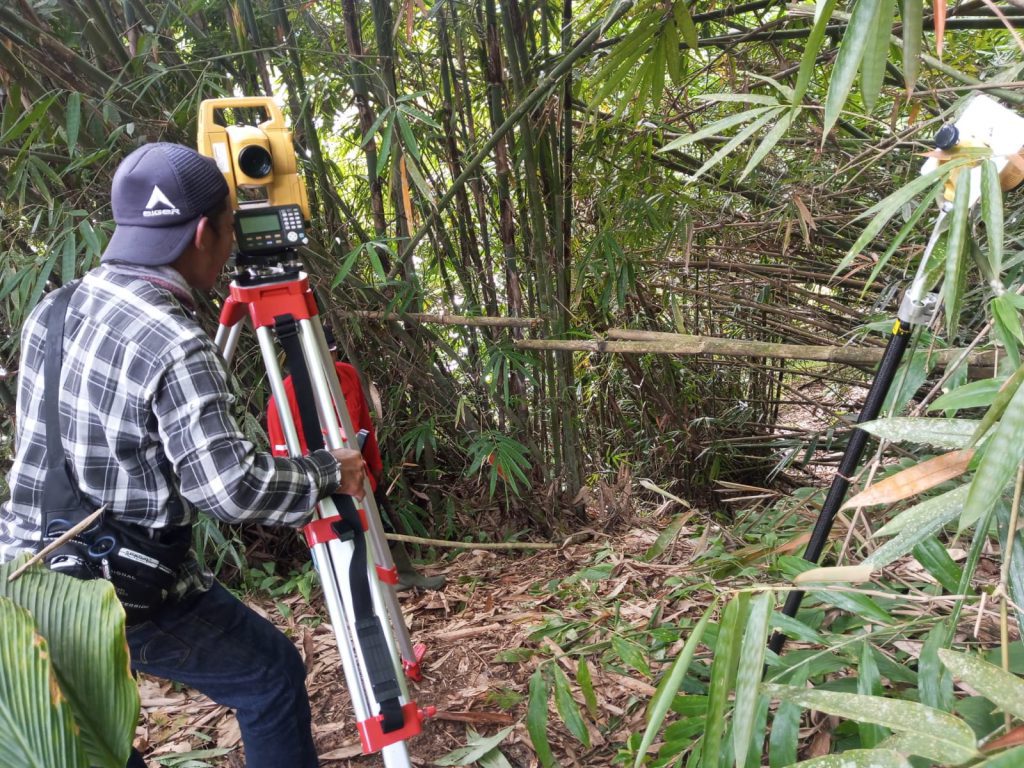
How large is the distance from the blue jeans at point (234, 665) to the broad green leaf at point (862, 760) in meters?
0.96

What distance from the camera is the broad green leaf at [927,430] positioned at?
65 centimetres

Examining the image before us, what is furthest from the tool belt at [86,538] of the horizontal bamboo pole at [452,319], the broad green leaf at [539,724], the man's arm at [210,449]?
the horizontal bamboo pole at [452,319]

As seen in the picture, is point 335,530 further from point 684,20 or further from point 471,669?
point 684,20

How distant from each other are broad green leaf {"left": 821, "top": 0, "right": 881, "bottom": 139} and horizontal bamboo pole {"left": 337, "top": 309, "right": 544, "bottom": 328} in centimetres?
96

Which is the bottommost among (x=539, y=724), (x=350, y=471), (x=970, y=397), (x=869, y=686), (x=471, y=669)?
(x=471, y=669)

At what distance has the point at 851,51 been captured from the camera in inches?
24.6

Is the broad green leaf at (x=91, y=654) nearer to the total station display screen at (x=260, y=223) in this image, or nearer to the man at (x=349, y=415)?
the man at (x=349, y=415)

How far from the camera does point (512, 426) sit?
7.23 feet

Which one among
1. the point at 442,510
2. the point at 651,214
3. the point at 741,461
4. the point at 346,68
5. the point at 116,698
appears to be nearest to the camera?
the point at 116,698

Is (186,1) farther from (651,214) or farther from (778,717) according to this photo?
(778,717)

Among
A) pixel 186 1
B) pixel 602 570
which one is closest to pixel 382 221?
pixel 186 1

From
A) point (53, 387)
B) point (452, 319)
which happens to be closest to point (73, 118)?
point (53, 387)

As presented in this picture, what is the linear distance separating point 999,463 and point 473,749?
1267 mm

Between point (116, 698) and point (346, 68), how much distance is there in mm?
1525
